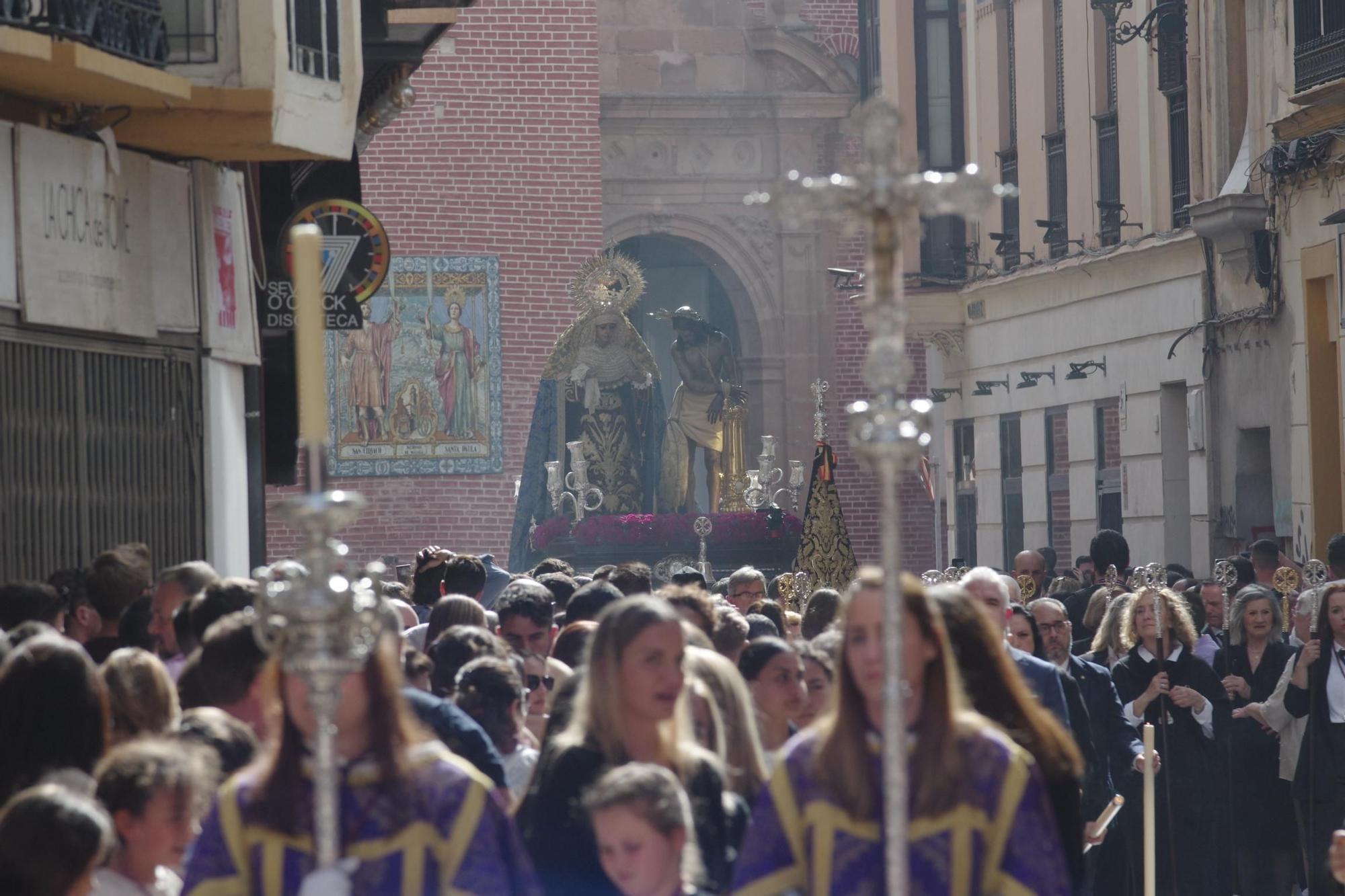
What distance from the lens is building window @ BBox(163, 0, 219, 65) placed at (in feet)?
Answer: 43.2

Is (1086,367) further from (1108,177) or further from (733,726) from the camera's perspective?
(733,726)

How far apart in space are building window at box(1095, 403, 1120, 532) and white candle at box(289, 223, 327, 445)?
2338 cm

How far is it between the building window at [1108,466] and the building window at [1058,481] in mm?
800

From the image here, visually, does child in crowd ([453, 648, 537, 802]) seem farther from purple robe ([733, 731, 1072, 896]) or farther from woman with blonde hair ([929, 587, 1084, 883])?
purple robe ([733, 731, 1072, 896])

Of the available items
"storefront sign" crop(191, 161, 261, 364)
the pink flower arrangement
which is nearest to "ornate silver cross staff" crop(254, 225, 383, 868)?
"storefront sign" crop(191, 161, 261, 364)

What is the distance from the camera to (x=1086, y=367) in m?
27.3

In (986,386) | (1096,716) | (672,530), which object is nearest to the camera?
(1096,716)

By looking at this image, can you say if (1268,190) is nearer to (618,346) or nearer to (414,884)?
(618,346)

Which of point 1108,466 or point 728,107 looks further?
point 728,107

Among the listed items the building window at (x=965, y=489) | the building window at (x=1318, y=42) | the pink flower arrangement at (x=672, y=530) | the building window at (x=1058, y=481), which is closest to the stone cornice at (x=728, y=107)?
the building window at (x=965, y=489)

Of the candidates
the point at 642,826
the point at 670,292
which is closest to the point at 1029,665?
the point at 642,826

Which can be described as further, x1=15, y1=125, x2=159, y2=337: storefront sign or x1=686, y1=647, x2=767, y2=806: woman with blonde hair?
x1=15, y1=125, x2=159, y2=337: storefront sign

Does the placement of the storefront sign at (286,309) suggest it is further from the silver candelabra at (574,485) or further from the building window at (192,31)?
the silver candelabra at (574,485)

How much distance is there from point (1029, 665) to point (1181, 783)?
4107 millimetres
